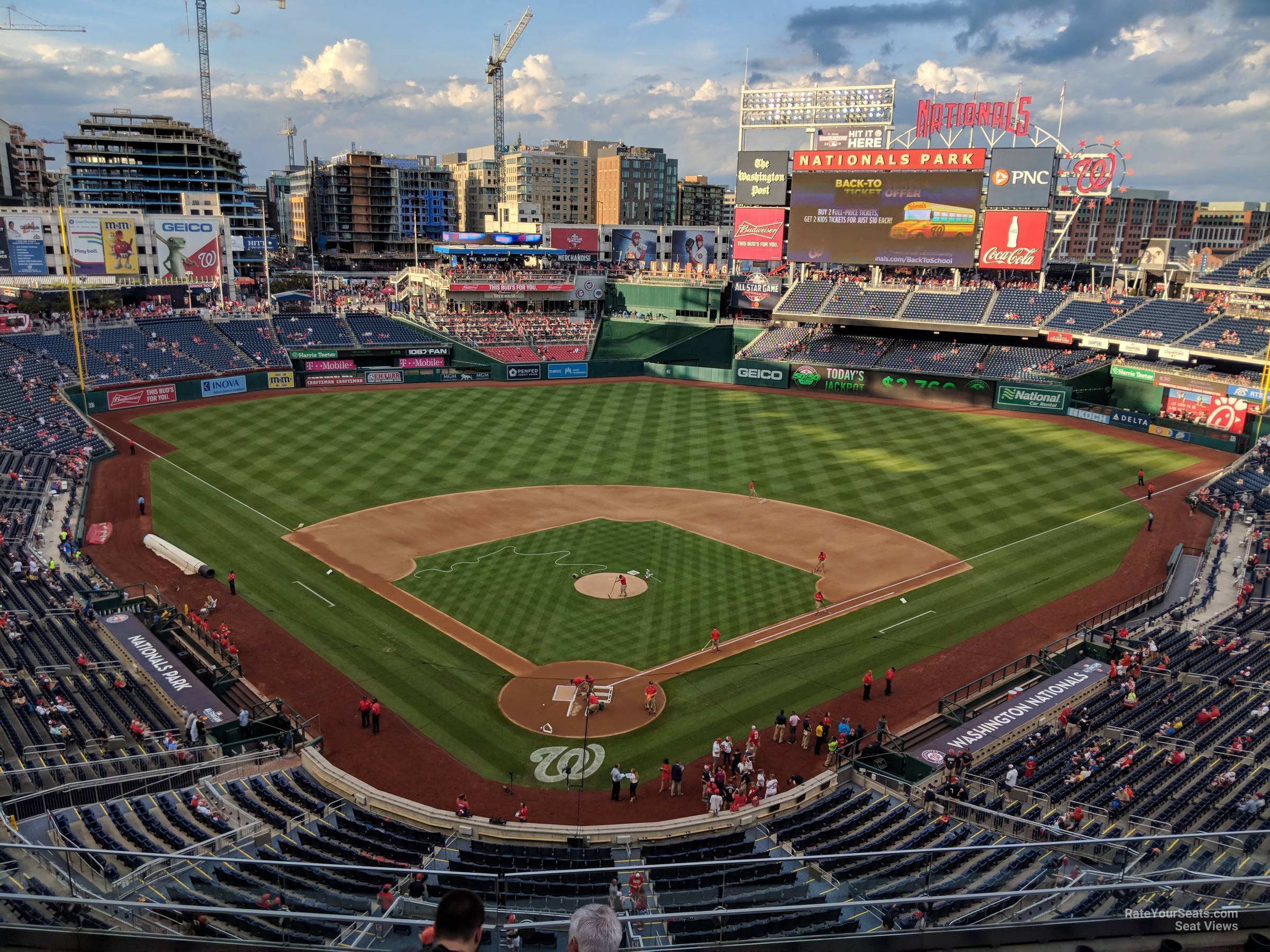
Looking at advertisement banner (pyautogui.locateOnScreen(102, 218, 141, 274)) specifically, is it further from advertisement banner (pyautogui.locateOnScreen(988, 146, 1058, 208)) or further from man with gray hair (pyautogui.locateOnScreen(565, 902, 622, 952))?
man with gray hair (pyautogui.locateOnScreen(565, 902, 622, 952))

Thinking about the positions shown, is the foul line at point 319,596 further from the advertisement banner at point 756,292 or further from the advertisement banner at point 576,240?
the advertisement banner at point 576,240

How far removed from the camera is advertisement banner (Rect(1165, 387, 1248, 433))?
177 ft

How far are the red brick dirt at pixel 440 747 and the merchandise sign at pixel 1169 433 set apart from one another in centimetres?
1171

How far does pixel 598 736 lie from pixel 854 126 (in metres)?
66.0

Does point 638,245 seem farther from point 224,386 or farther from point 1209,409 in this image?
point 1209,409

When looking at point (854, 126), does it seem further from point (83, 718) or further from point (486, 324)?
point (83, 718)

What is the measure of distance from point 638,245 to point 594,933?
120m

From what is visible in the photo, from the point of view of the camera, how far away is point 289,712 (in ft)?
81.3

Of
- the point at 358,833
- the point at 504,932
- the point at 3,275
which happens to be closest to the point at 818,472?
the point at 358,833

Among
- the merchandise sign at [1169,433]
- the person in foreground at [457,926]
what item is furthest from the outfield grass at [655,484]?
the person in foreground at [457,926]

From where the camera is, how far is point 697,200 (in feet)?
643

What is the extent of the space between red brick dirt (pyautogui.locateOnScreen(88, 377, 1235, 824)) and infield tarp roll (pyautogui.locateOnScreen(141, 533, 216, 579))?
0.93 feet

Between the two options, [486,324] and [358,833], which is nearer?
[358,833]

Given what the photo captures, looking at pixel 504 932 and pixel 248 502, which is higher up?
pixel 504 932
